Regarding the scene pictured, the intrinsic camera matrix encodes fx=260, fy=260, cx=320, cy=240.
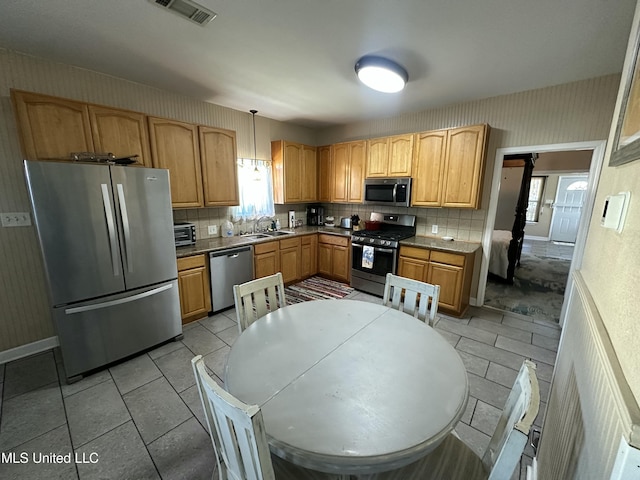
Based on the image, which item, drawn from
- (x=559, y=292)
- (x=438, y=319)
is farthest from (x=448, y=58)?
(x=559, y=292)

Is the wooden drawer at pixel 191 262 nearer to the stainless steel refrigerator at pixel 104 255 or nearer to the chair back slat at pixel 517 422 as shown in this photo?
the stainless steel refrigerator at pixel 104 255

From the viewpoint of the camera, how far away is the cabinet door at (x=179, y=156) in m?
2.86

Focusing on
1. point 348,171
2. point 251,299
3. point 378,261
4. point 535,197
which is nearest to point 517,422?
point 251,299

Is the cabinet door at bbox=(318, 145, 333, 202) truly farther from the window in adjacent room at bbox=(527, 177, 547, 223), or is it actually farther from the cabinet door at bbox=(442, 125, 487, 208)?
the window in adjacent room at bbox=(527, 177, 547, 223)

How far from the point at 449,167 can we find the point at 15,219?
181 inches

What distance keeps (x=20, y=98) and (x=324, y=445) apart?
3.22 meters

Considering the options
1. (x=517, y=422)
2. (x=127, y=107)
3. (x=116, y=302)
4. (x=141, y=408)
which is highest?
(x=127, y=107)

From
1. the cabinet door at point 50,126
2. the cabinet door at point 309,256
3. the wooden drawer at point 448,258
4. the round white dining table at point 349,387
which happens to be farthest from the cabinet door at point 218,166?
the wooden drawer at point 448,258

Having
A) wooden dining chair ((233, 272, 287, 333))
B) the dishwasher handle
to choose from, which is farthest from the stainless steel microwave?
wooden dining chair ((233, 272, 287, 333))

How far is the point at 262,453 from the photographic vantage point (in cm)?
79

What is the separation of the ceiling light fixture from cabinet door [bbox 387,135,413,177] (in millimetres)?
1123

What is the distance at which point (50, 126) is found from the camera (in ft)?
7.28

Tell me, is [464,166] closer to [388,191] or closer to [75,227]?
[388,191]

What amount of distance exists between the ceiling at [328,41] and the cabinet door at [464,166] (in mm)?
464
